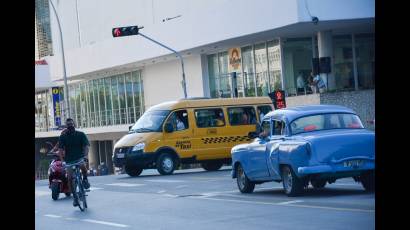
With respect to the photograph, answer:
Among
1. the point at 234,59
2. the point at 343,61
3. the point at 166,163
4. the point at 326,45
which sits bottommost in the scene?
the point at 166,163

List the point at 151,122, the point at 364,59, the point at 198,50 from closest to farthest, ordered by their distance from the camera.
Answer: the point at 151,122, the point at 364,59, the point at 198,50

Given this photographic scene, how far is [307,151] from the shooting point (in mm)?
16906

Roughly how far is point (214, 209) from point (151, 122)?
15495 mm

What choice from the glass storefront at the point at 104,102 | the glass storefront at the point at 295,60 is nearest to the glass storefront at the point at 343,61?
the glass storefront at the point at 295,60

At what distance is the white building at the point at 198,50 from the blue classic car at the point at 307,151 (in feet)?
70.1

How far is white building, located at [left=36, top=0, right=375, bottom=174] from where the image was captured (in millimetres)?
42938

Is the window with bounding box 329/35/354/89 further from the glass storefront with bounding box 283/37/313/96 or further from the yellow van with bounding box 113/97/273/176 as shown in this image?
the yellow van with bounding box 113/97/273/176

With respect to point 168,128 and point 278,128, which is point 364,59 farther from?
point 278,128

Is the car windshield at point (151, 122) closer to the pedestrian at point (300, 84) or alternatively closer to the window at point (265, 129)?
the window at point (265, 129)

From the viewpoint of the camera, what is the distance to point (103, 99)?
7050cm

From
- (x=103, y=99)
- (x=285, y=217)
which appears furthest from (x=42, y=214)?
(x=103, y=99)

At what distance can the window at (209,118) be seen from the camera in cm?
3212

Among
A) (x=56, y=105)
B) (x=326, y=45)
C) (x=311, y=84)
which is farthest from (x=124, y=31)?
(x=56, y=105)
